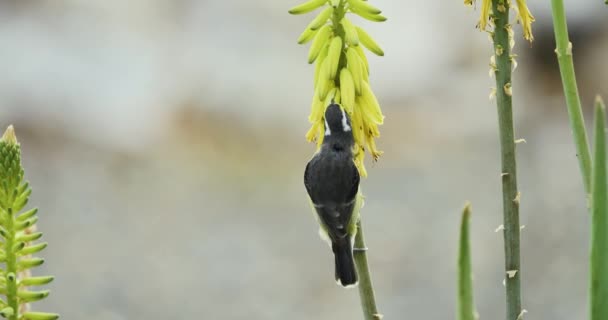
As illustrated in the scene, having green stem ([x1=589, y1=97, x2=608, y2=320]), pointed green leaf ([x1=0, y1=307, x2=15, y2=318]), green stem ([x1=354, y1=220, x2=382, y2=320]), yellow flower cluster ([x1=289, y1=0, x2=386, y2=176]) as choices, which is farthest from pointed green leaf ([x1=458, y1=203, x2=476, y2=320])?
yellow flower cluster ([x1=289, y1=0, x2=386, y2=176])

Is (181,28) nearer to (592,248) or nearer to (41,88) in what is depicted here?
(41,88)

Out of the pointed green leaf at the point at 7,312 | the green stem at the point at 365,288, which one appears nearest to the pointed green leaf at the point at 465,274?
the green stem at the point at 365,288

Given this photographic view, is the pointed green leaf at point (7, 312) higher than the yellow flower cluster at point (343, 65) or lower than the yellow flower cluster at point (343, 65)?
lower

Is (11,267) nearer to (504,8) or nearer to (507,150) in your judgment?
(507,150)

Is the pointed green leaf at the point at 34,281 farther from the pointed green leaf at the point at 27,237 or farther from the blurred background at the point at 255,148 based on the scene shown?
the blurred background at the point at 255,148

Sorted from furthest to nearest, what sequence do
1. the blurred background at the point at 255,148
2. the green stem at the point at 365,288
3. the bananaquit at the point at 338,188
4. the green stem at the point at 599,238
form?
the blurred background at the point at 255,148 → the bananaquit at the point at 338,188 → the green stem at the point at 365,288 → the green stem at the point at 599,238

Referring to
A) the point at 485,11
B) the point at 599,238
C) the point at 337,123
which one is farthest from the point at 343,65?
the point at 599,238
